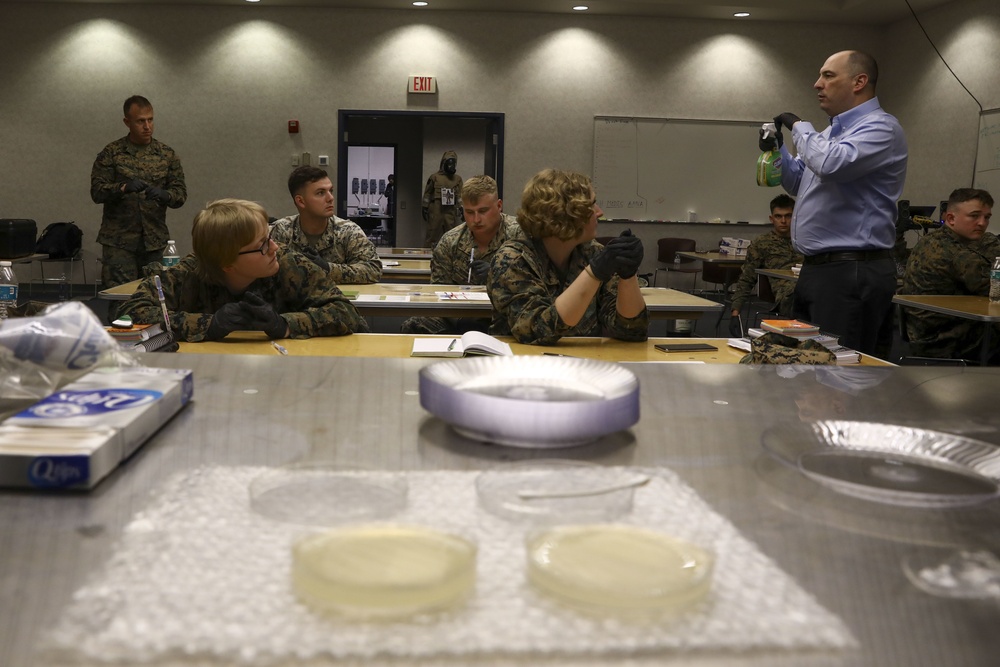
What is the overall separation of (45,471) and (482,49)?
30.9 feet

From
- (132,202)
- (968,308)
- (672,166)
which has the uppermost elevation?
(672,166)

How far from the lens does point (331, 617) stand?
507mm

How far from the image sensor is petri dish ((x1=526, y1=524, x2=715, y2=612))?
53cm

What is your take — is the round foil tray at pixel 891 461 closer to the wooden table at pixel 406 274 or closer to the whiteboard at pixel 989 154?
the wooden table at pixel 406 274

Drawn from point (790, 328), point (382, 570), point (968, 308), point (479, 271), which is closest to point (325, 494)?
point (382, 570)

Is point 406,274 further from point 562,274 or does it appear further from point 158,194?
point 158,194

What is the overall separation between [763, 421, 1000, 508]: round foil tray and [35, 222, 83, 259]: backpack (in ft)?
30.9

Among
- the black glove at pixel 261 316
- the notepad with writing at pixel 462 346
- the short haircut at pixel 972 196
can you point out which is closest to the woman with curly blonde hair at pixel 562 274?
the notepad with writing at pixel 462 346

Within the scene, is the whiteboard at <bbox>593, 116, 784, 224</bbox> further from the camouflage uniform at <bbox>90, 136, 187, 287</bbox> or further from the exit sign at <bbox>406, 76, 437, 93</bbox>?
the camouflage uniform at <bbox>90, 136, 187, 287</bbox>

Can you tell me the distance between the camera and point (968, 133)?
8289 millimetres

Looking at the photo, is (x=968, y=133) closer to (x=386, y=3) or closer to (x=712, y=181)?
(x=712, y=181)

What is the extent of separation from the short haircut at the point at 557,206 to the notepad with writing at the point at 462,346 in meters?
0.52

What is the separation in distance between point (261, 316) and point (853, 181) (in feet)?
8.62

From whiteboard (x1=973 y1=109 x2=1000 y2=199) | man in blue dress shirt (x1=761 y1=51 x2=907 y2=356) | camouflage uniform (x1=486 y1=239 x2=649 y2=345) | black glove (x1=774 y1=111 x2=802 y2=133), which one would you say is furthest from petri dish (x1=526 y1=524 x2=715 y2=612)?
whiteboard (x1=973 y1=109 x2=1000 y2=199)
